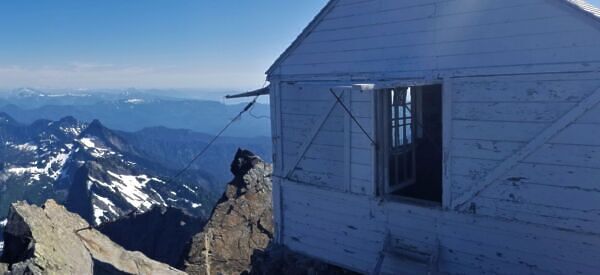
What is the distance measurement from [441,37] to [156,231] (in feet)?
114

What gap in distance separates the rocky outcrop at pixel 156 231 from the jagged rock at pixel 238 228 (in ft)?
38.2

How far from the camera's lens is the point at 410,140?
10727 mm

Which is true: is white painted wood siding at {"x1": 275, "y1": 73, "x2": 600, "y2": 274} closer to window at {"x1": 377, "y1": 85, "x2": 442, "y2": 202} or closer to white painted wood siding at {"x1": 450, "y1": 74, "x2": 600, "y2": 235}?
white painted wood siding at {"x1": 450, "y1": 74, "x2": 600, "y2": 235}

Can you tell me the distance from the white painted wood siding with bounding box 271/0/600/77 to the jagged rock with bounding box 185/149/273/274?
8.04m

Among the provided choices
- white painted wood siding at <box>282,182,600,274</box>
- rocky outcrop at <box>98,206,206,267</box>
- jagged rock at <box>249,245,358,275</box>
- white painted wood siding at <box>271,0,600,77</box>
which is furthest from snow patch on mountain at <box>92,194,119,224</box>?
white painted wood siding at <box>271,0,600,77</box>

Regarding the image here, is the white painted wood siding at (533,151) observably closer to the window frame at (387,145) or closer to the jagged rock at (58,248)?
the window frame at (387,145)

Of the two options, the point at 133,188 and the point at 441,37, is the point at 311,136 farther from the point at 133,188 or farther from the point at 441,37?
the point at 133,188

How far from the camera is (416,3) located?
29.5ft

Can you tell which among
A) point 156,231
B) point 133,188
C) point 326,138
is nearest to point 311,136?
point 326,138

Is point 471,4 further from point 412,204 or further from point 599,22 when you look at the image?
point 412,204

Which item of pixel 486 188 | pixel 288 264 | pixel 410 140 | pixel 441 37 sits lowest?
pixel 288 264

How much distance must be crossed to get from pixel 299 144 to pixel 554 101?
18.2ft

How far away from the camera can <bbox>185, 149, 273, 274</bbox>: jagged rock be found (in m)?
18.2

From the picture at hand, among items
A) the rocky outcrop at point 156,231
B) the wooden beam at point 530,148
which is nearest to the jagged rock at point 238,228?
the wooden beam at point 530,148
